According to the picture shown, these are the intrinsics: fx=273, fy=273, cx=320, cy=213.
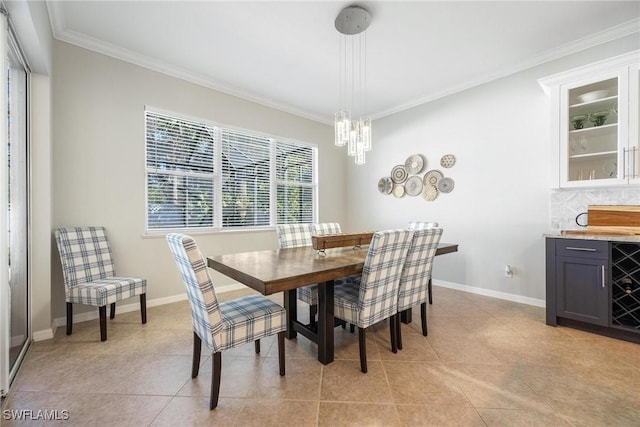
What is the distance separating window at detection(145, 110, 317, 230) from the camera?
123 inches

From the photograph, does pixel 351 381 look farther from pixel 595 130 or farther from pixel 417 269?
pixel 595 130

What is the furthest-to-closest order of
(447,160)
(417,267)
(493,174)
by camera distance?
(447,160)
(493,174)
(417,267)

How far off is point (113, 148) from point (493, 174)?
14.1 ft

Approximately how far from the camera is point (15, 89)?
6.56 feet

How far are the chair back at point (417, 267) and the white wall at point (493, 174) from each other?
166 centimetres

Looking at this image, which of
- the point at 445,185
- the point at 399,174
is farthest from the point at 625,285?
the point at 399,174

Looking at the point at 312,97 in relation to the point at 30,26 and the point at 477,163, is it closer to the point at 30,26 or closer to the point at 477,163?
the point at 477,163

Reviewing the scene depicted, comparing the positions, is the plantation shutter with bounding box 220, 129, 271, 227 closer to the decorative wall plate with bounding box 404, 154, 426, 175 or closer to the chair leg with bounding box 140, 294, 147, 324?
the chair leg with bounding box 140, 294, 147, 324

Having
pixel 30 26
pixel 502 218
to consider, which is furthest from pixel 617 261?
pixel 30 26

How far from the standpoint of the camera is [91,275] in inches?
99.2

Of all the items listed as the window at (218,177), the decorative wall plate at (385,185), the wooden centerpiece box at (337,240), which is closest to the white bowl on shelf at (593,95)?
the decorative wall plate at (385,185)

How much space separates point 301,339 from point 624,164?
3.20 metres

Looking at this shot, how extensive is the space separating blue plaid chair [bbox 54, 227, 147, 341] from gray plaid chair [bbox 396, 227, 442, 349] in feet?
7.64

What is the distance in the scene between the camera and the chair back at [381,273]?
171 cm
